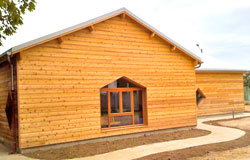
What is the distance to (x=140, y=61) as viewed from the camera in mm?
12148

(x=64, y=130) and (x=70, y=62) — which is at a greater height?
(x=70, y=62)

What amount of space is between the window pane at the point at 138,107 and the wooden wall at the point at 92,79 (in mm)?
433

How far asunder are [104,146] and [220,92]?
12123 mm

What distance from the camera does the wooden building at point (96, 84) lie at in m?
9.44

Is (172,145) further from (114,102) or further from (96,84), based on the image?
(96,84)

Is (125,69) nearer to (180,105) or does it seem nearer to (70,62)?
(70,62)

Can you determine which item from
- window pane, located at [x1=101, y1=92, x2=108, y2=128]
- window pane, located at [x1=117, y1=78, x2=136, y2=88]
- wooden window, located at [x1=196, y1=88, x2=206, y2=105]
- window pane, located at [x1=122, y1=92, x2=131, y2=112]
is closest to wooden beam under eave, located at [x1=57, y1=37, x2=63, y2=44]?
window pane, located at [x1=101, y1=92, x2=108, y2=128]

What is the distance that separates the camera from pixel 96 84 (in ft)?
35.4

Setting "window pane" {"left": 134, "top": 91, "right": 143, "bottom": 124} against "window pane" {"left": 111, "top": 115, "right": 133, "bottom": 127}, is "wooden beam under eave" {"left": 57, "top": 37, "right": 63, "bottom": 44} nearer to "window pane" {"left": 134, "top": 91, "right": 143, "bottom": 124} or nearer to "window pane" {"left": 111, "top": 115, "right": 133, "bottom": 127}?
"window pane" {"left": 111, "top": 115, "right": 133, "bottom": 127}

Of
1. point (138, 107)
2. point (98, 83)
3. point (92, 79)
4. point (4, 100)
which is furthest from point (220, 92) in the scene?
point (4, 100)

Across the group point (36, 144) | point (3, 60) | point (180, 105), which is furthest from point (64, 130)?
point (180, 105)

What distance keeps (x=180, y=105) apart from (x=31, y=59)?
25.2 feet

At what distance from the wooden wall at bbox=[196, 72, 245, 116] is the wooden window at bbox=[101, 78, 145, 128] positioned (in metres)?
7.20

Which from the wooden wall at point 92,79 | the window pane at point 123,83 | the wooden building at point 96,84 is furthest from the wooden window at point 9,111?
the window pane at point 123,83
